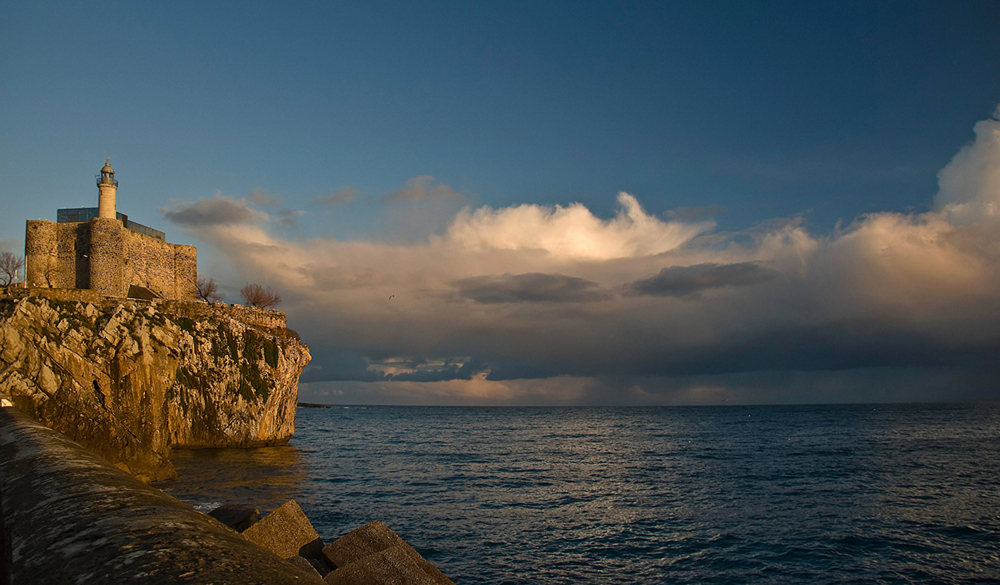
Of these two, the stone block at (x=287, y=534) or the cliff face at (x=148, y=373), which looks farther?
the cliff face at (x=148, y=373)

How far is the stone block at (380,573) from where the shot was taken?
33.0 feet

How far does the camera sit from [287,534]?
550 inches

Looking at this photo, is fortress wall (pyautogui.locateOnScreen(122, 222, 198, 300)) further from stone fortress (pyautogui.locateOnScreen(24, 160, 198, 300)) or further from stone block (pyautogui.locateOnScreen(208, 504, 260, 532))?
stone block (pyautogui.locateOnScreen(208, 504, 260, 532))

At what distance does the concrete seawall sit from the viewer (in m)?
2.74

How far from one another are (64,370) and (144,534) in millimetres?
38926

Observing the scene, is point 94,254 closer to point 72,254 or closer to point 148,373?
point 72,254

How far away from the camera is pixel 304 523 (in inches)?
573

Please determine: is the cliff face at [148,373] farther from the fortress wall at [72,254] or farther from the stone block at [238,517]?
the stone block at [238,517]

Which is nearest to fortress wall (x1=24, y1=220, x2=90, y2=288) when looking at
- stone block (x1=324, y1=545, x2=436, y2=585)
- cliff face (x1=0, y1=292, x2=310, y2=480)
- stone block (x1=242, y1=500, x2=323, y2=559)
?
cliff face (x1=0, y1=292, x2=310, y2=480)

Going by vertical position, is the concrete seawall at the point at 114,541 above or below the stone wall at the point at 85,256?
below

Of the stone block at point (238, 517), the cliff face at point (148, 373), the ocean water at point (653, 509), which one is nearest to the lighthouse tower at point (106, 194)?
the cliff face at point (148, 373)

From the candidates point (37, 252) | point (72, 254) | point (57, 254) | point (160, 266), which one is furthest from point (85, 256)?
point (160, 266)

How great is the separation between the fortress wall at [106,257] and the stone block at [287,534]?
51.2m

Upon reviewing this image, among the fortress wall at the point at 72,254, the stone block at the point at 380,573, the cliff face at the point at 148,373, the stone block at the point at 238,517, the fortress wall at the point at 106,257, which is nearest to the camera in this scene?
the stone block at the point at 380,573
